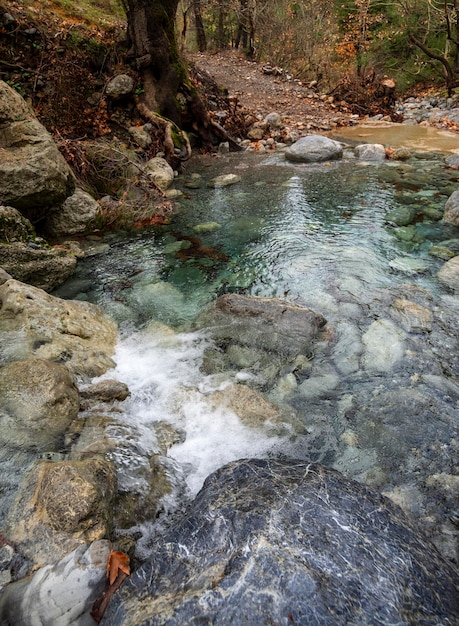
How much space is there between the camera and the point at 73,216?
6070mm

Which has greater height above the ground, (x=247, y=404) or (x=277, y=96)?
(x=277, y=96)

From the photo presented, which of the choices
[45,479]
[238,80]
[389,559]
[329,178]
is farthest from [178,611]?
[238,80]

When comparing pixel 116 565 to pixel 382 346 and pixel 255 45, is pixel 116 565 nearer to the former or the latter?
pixel 382 346

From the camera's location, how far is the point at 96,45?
8742mm

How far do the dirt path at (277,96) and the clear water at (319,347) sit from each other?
242 inches

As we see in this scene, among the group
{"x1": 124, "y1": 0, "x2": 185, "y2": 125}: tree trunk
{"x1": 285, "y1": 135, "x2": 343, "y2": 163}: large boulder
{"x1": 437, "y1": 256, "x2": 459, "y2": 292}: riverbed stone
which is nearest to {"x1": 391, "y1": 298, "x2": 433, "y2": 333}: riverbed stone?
{"x1": 437, "y1": 256, "x2": 459, "y2": 292}: riverbed stone

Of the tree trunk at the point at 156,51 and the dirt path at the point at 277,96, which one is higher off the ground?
the tree trunk at the point at 156,51

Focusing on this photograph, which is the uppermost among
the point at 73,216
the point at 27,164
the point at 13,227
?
the point at 27,164

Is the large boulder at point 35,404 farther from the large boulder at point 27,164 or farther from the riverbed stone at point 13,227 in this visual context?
the large boulder at point 27,164

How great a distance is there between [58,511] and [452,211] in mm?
6413

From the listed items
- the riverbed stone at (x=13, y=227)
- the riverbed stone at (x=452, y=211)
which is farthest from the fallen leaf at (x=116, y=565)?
the riverbed stone at (x=452, y=211)

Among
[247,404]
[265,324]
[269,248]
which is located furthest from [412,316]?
[269,248]

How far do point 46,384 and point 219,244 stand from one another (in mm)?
3630

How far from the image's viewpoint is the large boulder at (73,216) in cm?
593
